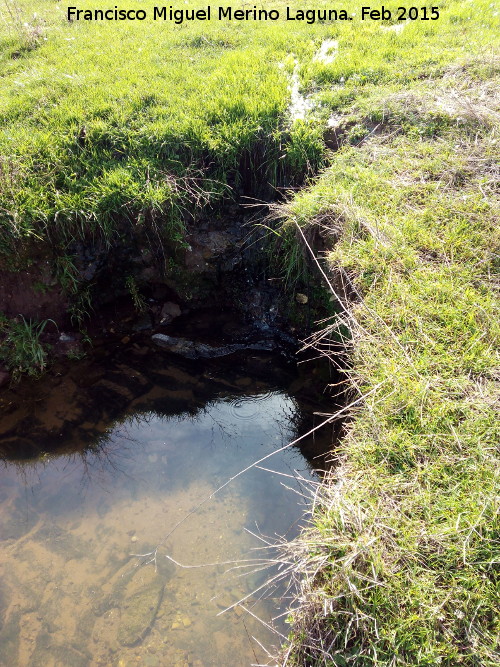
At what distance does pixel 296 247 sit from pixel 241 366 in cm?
147

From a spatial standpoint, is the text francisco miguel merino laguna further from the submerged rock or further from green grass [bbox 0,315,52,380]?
green grass [bbox 0,315,52,380]

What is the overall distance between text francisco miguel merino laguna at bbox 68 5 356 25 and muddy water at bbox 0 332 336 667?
20.6 feet

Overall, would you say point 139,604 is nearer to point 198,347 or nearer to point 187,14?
point 198,347

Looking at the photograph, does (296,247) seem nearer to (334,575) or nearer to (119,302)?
(119,302)

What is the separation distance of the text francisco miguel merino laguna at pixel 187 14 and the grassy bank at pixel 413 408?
4280mm

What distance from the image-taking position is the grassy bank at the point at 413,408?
2.01 metres

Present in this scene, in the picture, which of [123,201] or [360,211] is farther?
[123,201]

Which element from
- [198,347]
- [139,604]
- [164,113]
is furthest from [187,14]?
[139,604]

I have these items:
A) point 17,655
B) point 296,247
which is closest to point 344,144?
point 296,247

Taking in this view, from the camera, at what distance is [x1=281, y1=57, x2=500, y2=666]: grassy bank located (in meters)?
2.01

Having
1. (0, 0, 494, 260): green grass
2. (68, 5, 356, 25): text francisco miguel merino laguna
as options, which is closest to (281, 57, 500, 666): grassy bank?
(0, 0, 494, 260): green grass

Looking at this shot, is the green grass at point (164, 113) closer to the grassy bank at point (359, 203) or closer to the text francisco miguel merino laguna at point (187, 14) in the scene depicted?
the grassy bank at point (359, 203)

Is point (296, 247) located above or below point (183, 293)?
above

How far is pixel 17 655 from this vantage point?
2.93 m
